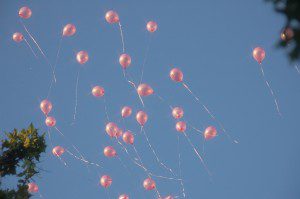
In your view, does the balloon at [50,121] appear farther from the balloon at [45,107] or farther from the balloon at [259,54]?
the balloon at [259,54]

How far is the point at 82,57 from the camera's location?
1073 centimetres

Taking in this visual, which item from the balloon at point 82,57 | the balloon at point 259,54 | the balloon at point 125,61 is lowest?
the balloon at point 259,54

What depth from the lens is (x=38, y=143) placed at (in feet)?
29.9

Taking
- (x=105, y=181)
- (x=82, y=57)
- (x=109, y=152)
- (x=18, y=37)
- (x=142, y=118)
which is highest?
(x=18, y=37)

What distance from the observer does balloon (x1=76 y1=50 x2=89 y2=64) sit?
10734mm

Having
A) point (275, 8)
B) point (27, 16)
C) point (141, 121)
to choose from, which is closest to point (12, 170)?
point (141, 121)

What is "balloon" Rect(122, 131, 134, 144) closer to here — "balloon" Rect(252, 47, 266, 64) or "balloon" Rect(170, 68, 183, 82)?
"balloon" Rect(170, 68, 183, 82)

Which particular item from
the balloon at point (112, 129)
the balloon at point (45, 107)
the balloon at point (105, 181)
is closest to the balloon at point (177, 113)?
the balloon at point (112, 129)

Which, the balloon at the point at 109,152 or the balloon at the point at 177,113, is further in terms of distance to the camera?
the balloon at the point at 177,113

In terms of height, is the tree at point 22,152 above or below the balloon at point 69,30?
below

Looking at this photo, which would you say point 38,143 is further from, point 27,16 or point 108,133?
point 27,16

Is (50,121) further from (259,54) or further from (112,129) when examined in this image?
(259,54)

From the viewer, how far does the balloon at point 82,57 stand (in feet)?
35.2

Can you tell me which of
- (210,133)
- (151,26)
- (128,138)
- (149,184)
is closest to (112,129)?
(128,138)
